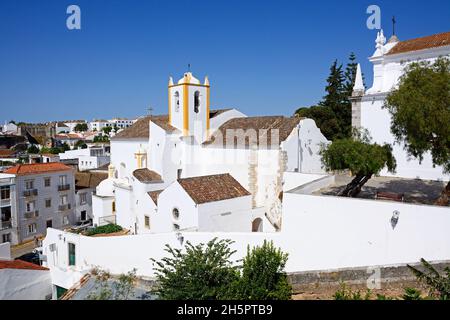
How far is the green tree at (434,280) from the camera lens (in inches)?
293

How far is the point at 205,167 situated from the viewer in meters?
21.4

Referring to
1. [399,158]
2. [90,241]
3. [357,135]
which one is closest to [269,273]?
[357,135]

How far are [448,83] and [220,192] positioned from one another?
9890 millimetres

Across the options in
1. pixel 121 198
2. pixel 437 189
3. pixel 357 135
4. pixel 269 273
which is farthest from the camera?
pixel 121 198

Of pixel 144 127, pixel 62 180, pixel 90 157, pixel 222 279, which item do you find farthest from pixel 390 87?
pixel 90 157

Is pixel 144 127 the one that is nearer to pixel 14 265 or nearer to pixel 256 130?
pixel 256 130

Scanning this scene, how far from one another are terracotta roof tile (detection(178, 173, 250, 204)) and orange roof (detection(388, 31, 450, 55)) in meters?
10.7

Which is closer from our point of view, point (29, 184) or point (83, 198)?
point (29, 184)

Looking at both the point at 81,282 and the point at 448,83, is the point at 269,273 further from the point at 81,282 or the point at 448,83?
the point at 81,282

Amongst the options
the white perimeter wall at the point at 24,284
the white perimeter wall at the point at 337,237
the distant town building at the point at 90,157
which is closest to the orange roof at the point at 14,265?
the white perimeter wall at the point at 24,284

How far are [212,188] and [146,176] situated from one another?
5.19 m

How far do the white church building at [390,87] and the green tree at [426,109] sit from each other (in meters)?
6.24

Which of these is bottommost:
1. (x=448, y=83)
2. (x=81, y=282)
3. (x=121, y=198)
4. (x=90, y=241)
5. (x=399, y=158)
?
(x=81, y=282)
